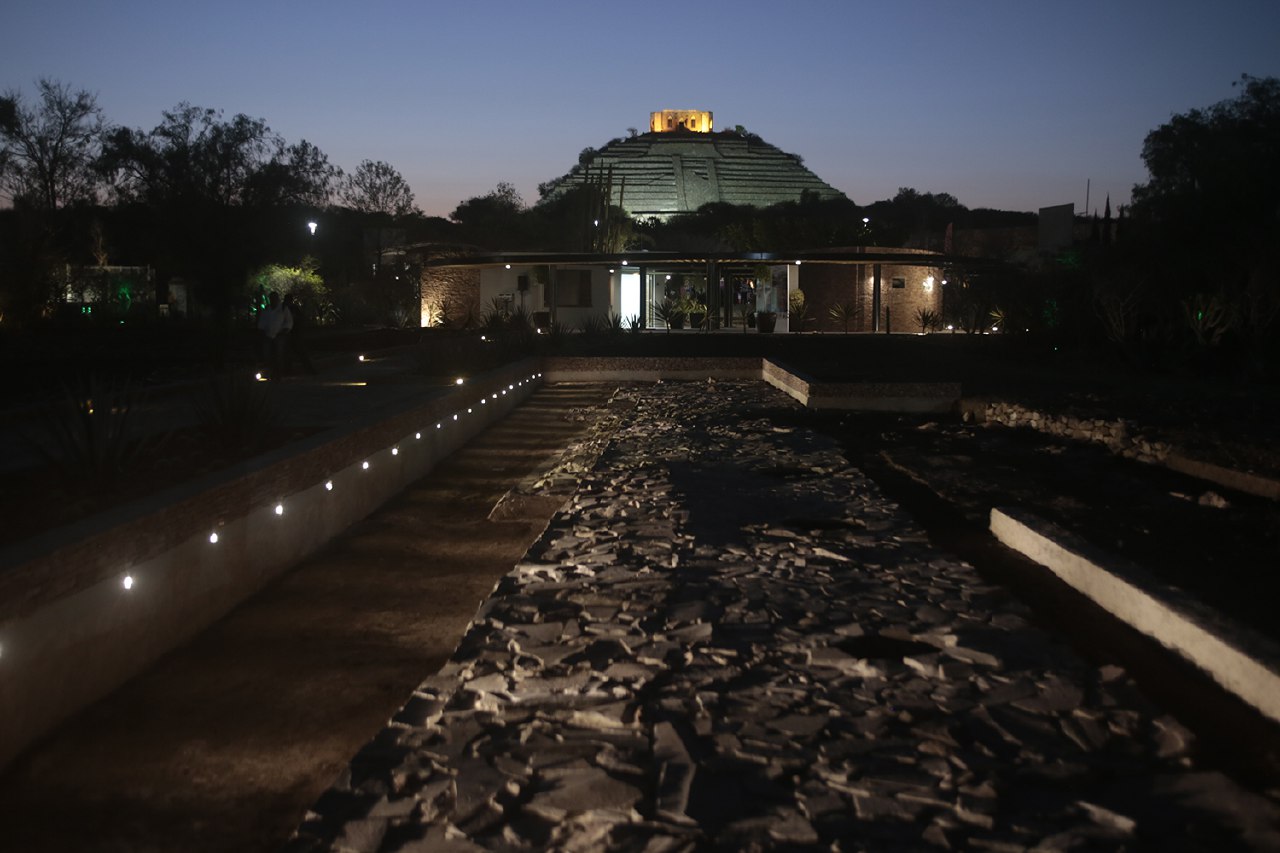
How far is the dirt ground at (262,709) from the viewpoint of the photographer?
384 cm

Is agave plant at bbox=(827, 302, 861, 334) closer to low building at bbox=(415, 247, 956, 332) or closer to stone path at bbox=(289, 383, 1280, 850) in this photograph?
low building at bbox=(415, 247, 956, 332)

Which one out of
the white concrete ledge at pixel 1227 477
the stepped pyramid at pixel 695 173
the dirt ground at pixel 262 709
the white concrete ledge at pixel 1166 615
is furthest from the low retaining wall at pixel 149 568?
the stepped pyramid at pixel 695 173

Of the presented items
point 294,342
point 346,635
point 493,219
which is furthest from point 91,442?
point 493,219

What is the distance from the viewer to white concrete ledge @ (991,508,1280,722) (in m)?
4.34

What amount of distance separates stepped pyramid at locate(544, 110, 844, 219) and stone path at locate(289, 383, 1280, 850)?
103352 mm

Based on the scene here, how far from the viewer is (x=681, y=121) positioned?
143 meters

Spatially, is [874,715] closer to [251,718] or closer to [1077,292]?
[251,718]

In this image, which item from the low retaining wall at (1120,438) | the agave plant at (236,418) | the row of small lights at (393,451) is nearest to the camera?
the row of small lights at (393,451)

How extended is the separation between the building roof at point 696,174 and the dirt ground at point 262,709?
335 ft

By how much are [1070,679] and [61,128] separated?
54847 mm

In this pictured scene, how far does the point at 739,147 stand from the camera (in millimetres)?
132000

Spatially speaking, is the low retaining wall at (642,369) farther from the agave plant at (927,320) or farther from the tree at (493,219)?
the tree at (493,219)

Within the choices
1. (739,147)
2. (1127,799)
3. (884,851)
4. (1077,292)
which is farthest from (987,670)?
(739,147)

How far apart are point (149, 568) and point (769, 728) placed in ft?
9.74
